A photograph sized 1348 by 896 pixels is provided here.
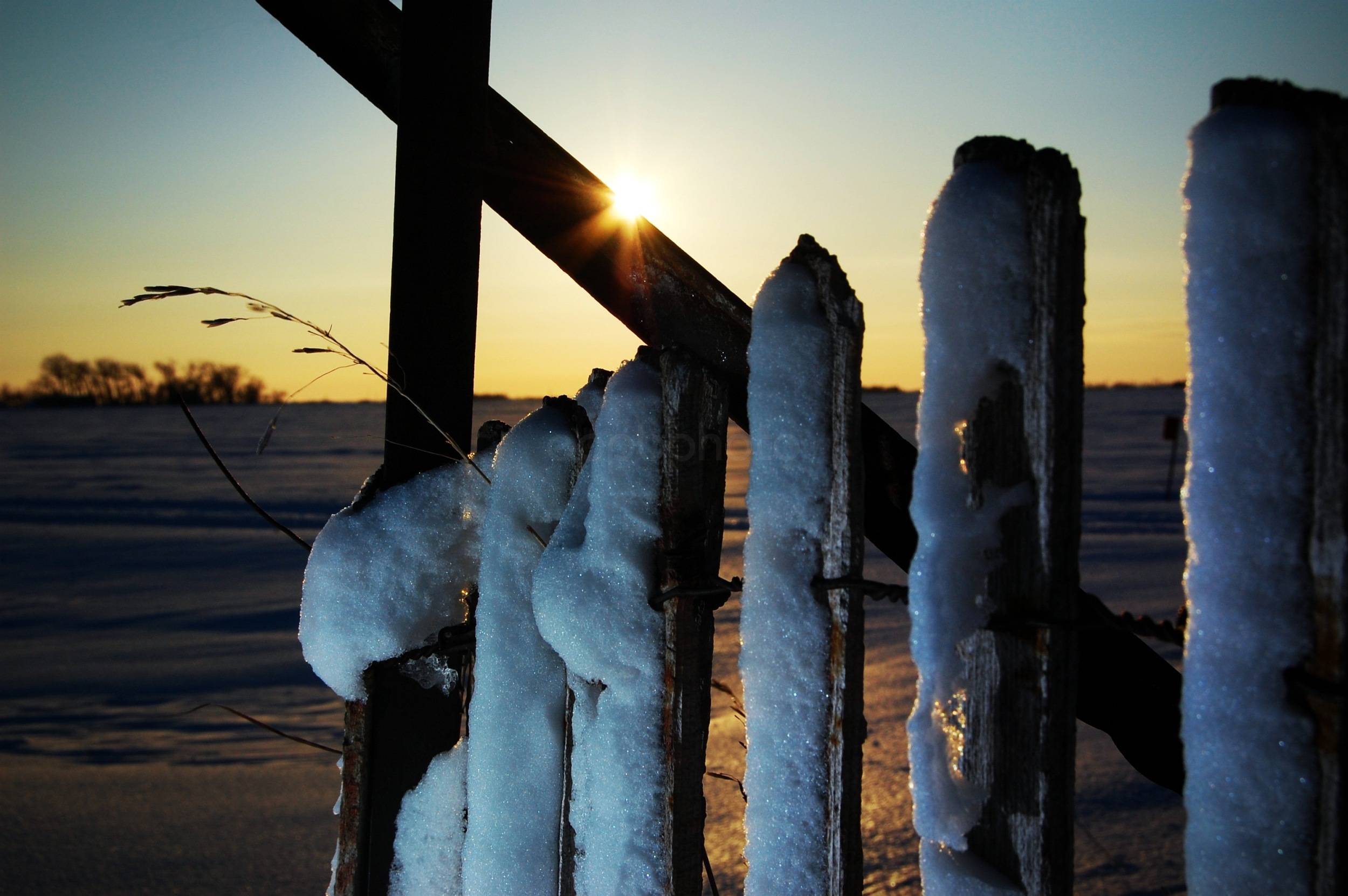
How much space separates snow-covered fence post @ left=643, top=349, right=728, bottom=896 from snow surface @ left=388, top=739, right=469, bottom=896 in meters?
0.53

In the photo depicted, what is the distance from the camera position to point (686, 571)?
4.39ft

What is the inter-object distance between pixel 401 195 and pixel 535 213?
257 millimetres

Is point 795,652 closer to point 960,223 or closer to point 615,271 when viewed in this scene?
point 960,223

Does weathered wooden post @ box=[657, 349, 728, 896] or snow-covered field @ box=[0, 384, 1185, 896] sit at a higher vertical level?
weathered wooden post @ box=[657, 349, 728, 896]

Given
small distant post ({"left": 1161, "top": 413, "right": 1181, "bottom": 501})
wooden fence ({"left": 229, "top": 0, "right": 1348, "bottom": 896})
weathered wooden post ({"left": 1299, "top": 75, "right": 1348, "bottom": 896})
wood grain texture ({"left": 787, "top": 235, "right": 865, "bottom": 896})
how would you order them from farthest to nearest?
1. small distant post ({"left": 1161, "top": 413, "right": 1181, "bottom": 501})
2. wood grain texture ({"left": 787, "top": 235, "right": 865, "bottom": 896})
3. wooden fence ({"left": 229, "top": 0, "right": 1348, "bottom": 896})
4. weathered wooden post ({"left": 1299, "top": 75, "right": 1348, "bottom": 896})

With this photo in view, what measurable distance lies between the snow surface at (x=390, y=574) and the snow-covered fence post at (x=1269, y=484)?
1250 mm

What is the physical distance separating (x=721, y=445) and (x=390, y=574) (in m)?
0.73

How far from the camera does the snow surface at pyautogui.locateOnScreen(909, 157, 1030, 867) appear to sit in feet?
3.16

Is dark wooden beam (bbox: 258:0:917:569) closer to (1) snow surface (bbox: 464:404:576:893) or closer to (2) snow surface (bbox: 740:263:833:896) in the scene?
(2) snow surface (bbox: 740:263:833:896)

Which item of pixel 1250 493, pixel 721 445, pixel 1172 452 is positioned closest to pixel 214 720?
pixel 721 445

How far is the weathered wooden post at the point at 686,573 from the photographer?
1.33 metres

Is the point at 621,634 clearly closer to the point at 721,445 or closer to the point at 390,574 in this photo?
the point at 721,445

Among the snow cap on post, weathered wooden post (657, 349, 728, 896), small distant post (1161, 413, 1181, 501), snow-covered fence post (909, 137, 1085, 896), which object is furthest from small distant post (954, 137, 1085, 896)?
small distant post (1161, 413, 1181, 501)

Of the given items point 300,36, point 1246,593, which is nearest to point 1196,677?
point 1246,593
